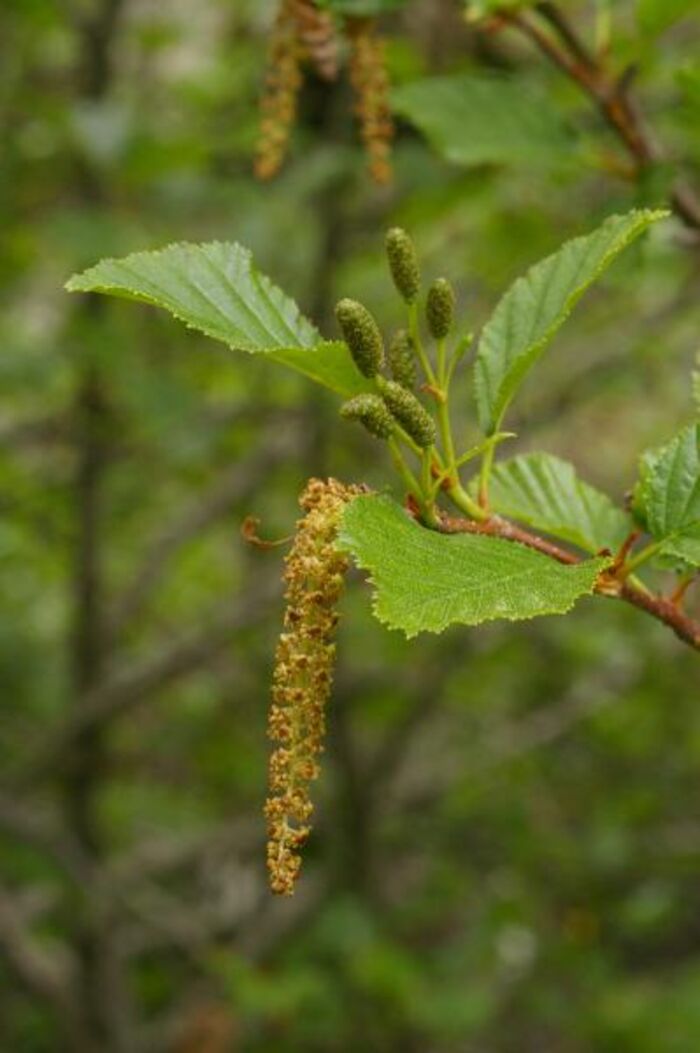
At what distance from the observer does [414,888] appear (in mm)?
4367

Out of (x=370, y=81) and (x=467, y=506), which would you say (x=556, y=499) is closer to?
(x=467, y=506)

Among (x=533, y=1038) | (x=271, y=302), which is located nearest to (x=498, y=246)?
(x=271, y=302)

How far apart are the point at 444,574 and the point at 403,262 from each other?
Answer: 219 millimetres

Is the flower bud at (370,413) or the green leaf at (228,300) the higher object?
the green leaf at (228,300)

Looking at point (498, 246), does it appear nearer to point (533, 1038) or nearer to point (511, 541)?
point (511, 541)

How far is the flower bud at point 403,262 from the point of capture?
2.97 ft

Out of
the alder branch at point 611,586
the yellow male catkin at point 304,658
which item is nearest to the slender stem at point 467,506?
the alder branch at point 611,586

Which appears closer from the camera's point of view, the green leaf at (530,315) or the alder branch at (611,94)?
the green leaf at (530,315)

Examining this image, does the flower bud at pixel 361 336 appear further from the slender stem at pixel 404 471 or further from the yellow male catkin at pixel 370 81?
the yellow male catkin at pixel 370 81

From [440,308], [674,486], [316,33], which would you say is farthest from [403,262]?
[316,33]

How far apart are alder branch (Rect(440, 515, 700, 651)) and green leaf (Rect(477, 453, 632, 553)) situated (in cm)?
13

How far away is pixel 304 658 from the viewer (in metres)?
0.87

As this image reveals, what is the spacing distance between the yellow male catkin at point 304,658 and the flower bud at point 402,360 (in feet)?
0.32

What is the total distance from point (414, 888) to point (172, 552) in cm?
172
